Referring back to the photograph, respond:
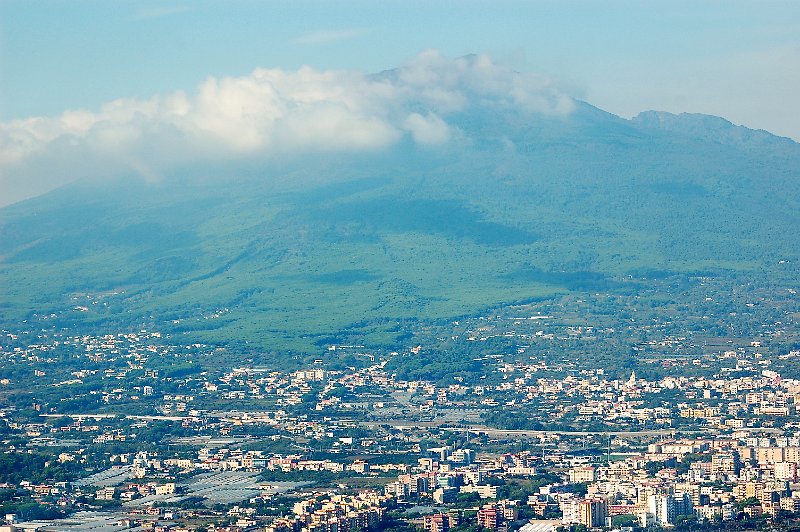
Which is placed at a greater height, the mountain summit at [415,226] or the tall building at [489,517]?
the mountain summit at [415,226]

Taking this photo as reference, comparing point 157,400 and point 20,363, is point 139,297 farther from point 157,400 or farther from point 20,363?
point 157,400

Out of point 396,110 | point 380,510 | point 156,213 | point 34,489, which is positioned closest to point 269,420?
point 34,489

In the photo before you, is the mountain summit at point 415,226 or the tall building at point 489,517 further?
the mountain summit at point 415,226

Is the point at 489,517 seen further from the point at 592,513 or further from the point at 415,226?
the point at 415,226

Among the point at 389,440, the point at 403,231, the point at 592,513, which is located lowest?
the point at 592,513

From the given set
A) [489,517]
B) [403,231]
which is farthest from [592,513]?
[403,231]

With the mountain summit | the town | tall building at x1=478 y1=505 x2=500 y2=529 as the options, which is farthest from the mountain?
tall building at x1=478 y1=505 x2=500 y2=529

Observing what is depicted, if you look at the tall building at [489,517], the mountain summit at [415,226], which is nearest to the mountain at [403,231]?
the mountain summit at [415,226]

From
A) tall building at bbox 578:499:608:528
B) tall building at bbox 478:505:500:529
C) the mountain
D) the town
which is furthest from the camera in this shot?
the mountain

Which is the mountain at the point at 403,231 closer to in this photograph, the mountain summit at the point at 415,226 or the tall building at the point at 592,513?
the mountain summit at the point at 415,226

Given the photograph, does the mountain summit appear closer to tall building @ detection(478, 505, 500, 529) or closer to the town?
the town
